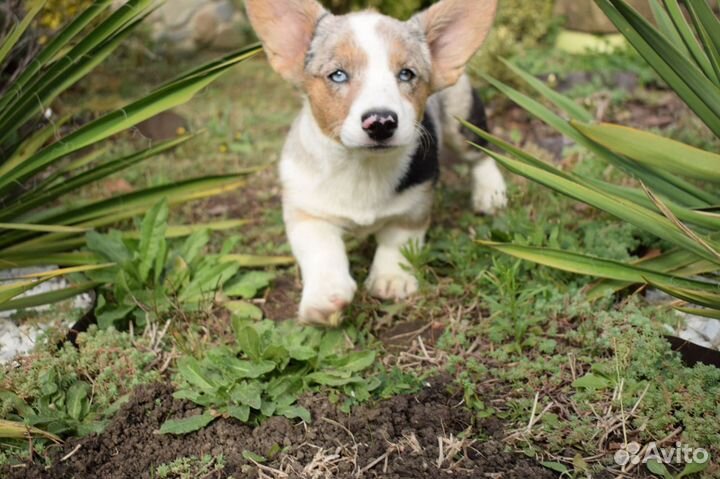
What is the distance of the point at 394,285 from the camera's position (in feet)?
10.5

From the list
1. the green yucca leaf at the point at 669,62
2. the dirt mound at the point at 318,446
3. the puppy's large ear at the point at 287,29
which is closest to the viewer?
the dirt mound at the point at 318,446

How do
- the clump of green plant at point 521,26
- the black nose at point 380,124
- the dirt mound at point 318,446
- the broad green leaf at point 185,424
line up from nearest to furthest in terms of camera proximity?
the dirt mound at point 318,446, the broad green leaf at point 185,424, the black nose at point 380,124, the clump of green plant at point 521,26

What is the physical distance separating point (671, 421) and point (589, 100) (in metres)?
3.14

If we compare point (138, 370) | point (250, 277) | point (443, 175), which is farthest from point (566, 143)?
point (138, 370)

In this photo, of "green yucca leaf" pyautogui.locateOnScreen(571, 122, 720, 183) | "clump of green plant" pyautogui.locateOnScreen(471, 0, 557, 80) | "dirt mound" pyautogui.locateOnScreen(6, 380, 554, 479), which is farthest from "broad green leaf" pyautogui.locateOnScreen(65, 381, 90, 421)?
"clump of green plant" pyautogui.locateOnScreen(471, 0, 557, 80)

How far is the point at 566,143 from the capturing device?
4.85 meters

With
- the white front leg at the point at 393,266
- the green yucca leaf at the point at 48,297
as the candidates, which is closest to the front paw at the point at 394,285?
the white front leg at the point at 393,266

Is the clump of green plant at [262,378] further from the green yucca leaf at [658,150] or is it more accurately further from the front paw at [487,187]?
the front paw at [487,187]

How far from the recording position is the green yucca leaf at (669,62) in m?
2.45

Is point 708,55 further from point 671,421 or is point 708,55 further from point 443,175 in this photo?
point 443,175

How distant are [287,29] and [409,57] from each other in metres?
0.54

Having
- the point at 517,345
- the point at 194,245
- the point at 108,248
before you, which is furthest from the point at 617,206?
the point at 108,248

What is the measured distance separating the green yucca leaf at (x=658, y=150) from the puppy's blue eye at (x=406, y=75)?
2.15 feet

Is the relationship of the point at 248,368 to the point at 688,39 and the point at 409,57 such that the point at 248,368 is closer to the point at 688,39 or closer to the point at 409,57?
the point at 409,57
